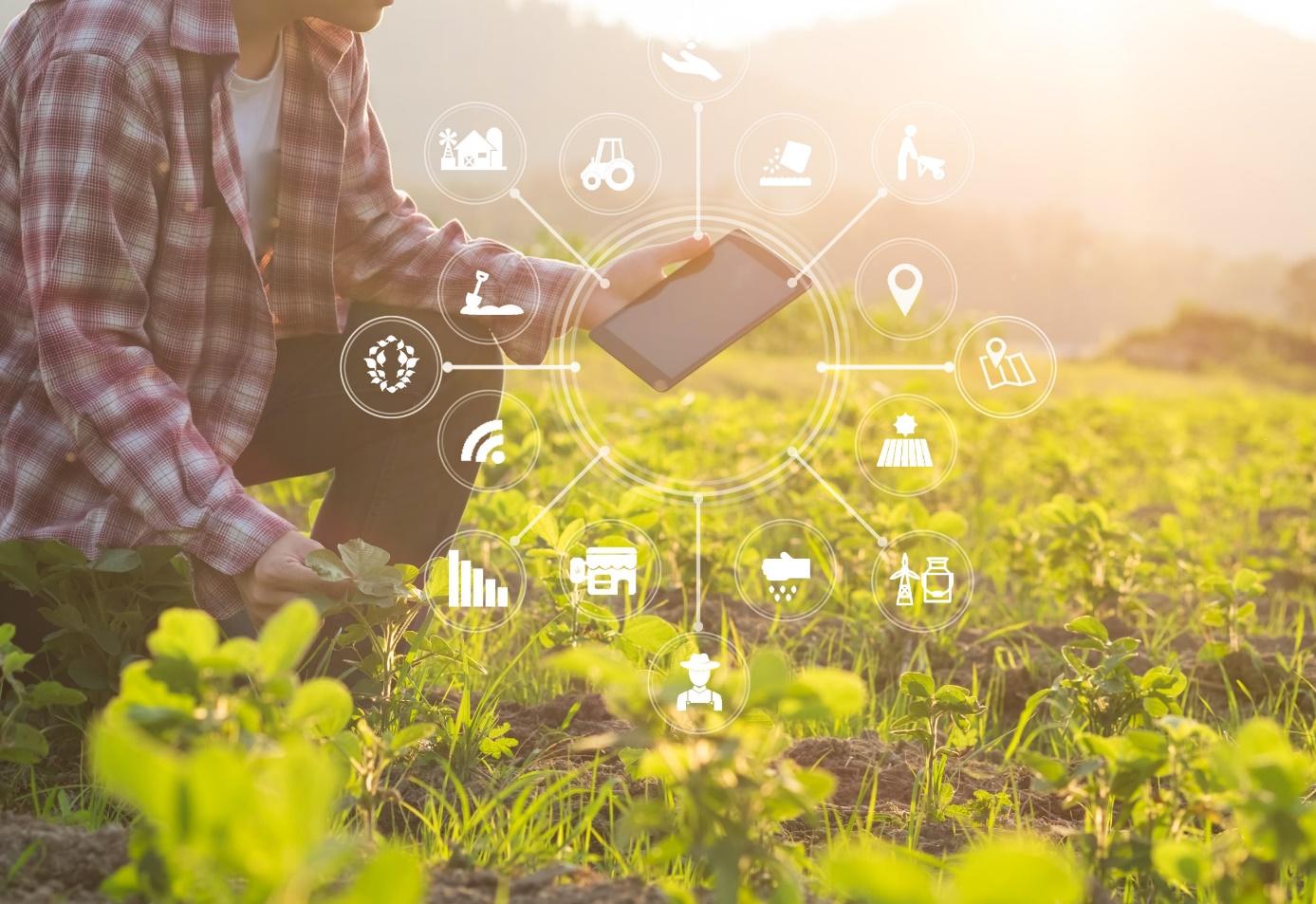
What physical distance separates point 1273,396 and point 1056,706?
34.3ft

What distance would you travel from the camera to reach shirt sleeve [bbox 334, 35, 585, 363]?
2516 mm

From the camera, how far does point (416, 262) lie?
254 centimetres

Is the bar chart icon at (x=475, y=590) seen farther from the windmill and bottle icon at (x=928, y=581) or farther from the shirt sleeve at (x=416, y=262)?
the windmill and bottle icon at (x=928, y=581)

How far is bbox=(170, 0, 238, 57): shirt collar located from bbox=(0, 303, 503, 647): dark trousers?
0.64 meters

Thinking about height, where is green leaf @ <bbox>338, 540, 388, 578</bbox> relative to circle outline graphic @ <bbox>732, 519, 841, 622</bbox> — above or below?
above

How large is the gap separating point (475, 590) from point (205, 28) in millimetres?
1287

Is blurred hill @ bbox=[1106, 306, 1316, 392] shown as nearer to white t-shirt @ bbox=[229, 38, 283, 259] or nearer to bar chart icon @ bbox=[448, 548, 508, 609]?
bar chart icon @ bbox=[448, 548, 508, 609]

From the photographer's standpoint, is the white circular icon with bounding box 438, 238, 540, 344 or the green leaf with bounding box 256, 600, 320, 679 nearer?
the green leaf with bounding box 256, 600, 320, 679

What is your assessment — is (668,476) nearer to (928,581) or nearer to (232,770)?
(928,581)

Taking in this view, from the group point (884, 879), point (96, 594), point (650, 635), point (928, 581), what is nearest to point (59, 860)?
point (96, 594)

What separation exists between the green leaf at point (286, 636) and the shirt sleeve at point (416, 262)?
1.59m

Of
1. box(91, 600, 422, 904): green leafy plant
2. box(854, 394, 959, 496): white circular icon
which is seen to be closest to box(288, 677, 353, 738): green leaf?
box(91, 600, 422, 904): green leafy plant

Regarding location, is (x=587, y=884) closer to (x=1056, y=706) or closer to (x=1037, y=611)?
(x=1056, y=706)

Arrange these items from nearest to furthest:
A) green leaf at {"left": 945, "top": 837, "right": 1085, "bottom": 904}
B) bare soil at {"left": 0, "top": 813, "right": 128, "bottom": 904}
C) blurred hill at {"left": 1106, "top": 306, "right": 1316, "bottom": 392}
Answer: green leaf at {"left": 945, "top": 837, "right": 1085, "bottom": 904}, bare soil at {"left": 0, "top": 813, "right": 128, "bottom": 904}, blurred hill at {"left": 1106, "top": 306, "right": 1316, "bottom": 392}
